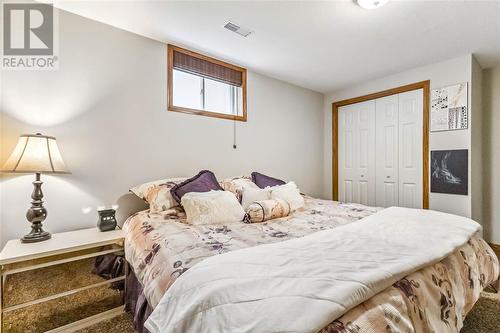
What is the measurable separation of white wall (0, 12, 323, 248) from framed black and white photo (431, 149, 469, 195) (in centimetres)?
249

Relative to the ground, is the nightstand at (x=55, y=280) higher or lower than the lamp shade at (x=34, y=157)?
lower

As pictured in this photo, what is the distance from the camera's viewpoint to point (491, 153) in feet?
9.91

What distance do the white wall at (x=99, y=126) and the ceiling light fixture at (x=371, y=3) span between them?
175cm

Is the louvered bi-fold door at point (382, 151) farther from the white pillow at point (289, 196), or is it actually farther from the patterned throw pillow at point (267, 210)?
the patterned throw pillow at point (267, 210)

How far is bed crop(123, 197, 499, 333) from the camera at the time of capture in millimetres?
768

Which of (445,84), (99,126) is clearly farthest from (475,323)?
(99,126)

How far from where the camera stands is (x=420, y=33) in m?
2.27

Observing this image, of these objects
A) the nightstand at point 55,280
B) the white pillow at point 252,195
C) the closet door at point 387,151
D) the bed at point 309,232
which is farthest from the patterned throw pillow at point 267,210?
the closet door at point 387,151

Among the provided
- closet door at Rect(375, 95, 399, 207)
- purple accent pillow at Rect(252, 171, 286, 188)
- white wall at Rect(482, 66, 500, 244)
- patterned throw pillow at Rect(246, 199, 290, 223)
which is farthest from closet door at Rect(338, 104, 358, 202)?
patterned throw pillow at Rect(246, 199, 290, 223)

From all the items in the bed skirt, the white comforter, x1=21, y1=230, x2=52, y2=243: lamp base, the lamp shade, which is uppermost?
the lamp shade

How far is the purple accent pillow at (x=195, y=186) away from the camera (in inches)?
78.7

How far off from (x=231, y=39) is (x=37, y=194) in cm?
213

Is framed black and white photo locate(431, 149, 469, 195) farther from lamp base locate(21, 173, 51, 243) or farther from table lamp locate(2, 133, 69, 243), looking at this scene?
lamp base locate(21, 173, 51, 243)

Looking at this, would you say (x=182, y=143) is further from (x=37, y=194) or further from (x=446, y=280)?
(x=446, y=280)
